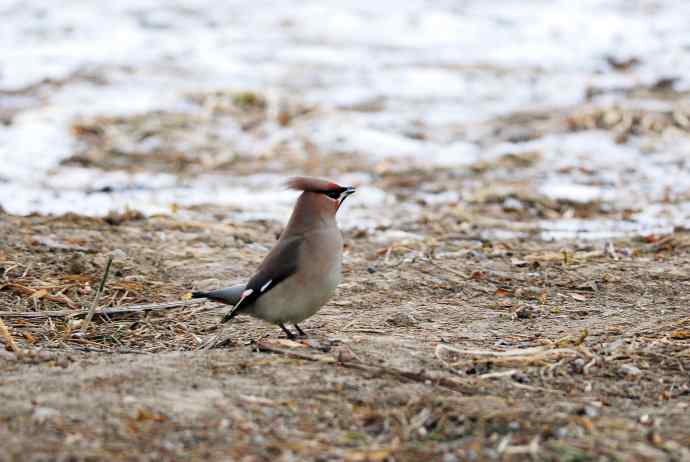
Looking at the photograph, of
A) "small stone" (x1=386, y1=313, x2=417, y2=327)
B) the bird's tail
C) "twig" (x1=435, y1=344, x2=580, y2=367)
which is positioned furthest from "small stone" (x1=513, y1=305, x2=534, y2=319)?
the bird's tail

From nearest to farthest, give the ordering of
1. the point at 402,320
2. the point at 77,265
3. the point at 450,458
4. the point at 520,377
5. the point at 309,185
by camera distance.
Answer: the point at 450,458
the point at 520,377
the point at 309,185
the point at 402,320
the point at 77,265

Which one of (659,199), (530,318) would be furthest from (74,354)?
(659,199)

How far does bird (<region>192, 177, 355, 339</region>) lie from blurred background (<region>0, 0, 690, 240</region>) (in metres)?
2.24

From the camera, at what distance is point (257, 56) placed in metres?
11.9

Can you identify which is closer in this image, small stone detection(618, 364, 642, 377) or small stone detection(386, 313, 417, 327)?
small stone detection(618, 364, 642, 377)

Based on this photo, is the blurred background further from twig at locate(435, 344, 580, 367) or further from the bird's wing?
twig at locate(435, 344, 580, 367)

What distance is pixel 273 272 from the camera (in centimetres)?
437

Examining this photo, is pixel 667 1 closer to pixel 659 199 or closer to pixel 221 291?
pixel 659 199

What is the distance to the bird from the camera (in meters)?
4.31

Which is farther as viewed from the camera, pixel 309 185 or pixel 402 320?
pixel 402 320

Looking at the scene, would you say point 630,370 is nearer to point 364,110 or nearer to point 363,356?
point 363,356

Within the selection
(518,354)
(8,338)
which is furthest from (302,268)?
(8,338)

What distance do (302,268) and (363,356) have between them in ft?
1.60

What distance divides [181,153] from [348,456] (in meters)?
6.11
